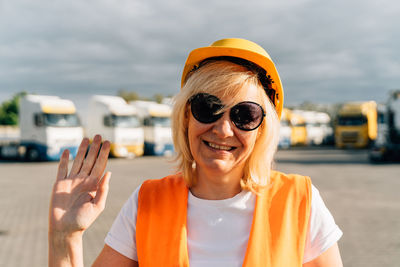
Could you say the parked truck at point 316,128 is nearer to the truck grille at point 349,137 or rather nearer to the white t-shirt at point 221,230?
the truck grille at point 349,137

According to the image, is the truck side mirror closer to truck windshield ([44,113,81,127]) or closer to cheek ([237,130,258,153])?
truck windshield ([44,113,81,127])

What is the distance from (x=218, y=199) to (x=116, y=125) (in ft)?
69.3

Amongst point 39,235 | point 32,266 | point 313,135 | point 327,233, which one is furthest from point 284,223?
point 313,135

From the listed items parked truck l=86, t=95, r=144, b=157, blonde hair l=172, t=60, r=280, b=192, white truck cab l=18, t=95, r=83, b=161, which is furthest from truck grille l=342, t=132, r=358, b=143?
blonde hair l=172, t=60, r=280, b=192

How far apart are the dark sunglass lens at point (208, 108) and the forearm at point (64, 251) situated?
701mm

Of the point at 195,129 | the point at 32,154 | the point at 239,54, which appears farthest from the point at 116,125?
the point at 239,54

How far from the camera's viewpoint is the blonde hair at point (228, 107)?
5.72 ft

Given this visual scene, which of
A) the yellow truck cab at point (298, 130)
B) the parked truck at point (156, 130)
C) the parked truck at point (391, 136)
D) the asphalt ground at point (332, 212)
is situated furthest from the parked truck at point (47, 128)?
the yellow truck cab at point (298, 130)

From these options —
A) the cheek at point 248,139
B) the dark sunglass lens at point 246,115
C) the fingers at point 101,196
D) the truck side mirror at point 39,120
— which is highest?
the truck side mirror at point 39,120

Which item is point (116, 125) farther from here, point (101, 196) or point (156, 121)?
point (101, 196)

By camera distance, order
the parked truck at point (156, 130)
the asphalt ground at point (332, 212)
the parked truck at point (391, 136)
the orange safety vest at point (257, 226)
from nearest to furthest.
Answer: the orange safety vest at point (257, 226), the asphalt ground at point (332, 212), the parked truck at point (391, 136), the parked truck at point (156, 130)

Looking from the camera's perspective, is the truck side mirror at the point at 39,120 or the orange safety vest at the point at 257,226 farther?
the truck side mirror at the point at 39,120

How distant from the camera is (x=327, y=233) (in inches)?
64.8

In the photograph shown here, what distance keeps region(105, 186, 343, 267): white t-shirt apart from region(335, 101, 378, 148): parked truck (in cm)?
2958
